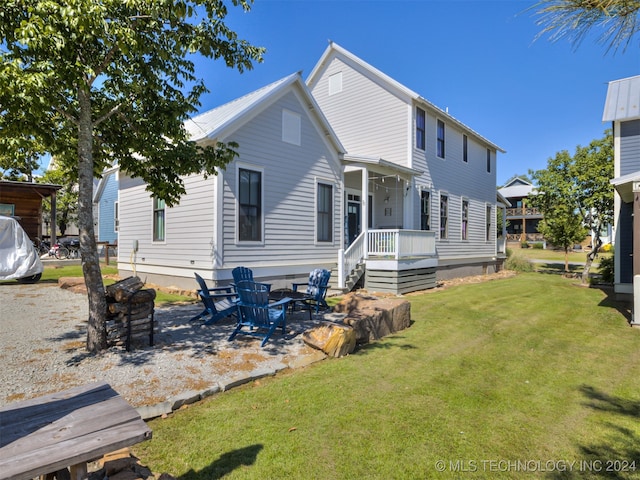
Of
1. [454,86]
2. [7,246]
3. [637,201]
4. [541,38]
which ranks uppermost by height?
[454,86]

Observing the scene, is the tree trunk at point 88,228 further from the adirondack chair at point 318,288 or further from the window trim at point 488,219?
the window trim at point 488,219

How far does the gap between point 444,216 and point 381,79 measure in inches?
258

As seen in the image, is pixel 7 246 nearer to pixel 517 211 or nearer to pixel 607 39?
pixel 607 39

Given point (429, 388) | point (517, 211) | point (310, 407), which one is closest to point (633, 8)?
point (429, 388)

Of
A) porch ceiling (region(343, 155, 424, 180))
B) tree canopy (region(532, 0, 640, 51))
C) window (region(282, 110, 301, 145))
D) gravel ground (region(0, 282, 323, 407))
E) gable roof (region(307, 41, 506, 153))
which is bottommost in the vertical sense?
gravel ground (region(0, 282, 323, 407))

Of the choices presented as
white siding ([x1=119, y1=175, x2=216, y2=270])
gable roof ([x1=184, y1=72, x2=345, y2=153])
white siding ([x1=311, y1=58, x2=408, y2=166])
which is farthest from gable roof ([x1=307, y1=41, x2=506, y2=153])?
white siding ([x1=119, y1=175, x2=216, y2=270])

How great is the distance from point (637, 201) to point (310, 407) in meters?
8.12

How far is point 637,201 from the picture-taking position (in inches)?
303

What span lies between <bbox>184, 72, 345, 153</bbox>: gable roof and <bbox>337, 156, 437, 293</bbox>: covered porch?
5.99ft

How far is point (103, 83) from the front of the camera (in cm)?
606

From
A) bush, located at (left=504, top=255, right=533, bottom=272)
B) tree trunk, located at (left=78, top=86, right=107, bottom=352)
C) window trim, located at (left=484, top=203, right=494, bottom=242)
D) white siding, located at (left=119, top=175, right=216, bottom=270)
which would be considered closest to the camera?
tree trunk, located at (left=78, top=86, right=107, bottom=352)

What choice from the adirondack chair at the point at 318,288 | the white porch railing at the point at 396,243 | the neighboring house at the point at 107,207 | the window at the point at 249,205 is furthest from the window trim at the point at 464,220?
the neighboring house at the point at 107,207

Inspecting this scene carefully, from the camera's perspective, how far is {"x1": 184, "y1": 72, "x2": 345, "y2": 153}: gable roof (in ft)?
31.4

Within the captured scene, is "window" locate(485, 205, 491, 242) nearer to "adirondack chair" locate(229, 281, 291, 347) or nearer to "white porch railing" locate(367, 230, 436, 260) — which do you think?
"white porch railing" locate(367, 230, 436, 260)
